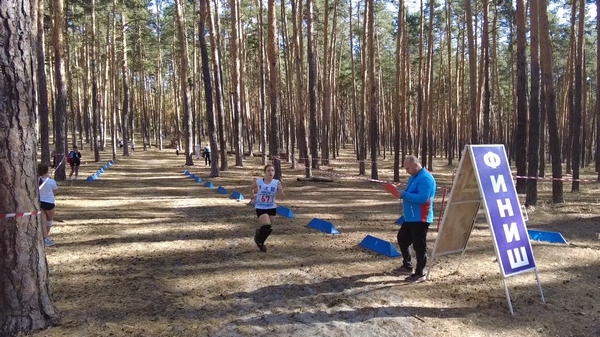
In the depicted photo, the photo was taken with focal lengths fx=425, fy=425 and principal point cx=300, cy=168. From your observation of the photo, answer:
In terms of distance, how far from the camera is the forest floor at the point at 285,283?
14.8 feet

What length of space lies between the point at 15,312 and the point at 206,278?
2337 millimetres

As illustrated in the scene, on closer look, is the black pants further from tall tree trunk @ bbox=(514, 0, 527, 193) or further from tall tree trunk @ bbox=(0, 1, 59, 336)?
tall tree trunk @ bbox=(514, 0, 527, 193)

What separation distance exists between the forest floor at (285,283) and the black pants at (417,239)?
0.32 meters

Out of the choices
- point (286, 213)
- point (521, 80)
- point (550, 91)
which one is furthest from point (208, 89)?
point (550, 91)

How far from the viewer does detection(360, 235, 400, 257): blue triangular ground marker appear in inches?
283

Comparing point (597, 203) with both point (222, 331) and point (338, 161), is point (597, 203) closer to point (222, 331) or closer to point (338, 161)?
point (222, 331)

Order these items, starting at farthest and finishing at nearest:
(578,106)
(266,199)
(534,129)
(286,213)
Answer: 1. (578,106)
2. (534,129)
3. (286,213)
4. (266,199)

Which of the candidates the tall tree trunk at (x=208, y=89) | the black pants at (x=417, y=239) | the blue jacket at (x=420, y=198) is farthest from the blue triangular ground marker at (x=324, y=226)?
the tall tree trunk at (x=208, y=89)

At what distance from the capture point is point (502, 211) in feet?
17.3

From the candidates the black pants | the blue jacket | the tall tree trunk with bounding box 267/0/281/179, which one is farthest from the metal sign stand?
the tall tree trunk with bounding box 267/0/281/179

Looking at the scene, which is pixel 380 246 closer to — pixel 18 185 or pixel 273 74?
pixel 18 185

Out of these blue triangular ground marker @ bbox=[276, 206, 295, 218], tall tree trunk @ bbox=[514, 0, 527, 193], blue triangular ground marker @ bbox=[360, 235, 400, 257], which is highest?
tall tree trunk @ bbox=[514, 0, 527, 193]

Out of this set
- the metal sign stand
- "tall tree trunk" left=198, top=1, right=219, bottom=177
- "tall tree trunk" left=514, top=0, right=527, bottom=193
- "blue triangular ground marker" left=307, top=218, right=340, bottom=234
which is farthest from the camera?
"tall tree trunk" left=198, top=1, right=219, bottom=177

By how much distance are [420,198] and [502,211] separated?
3.25ft
